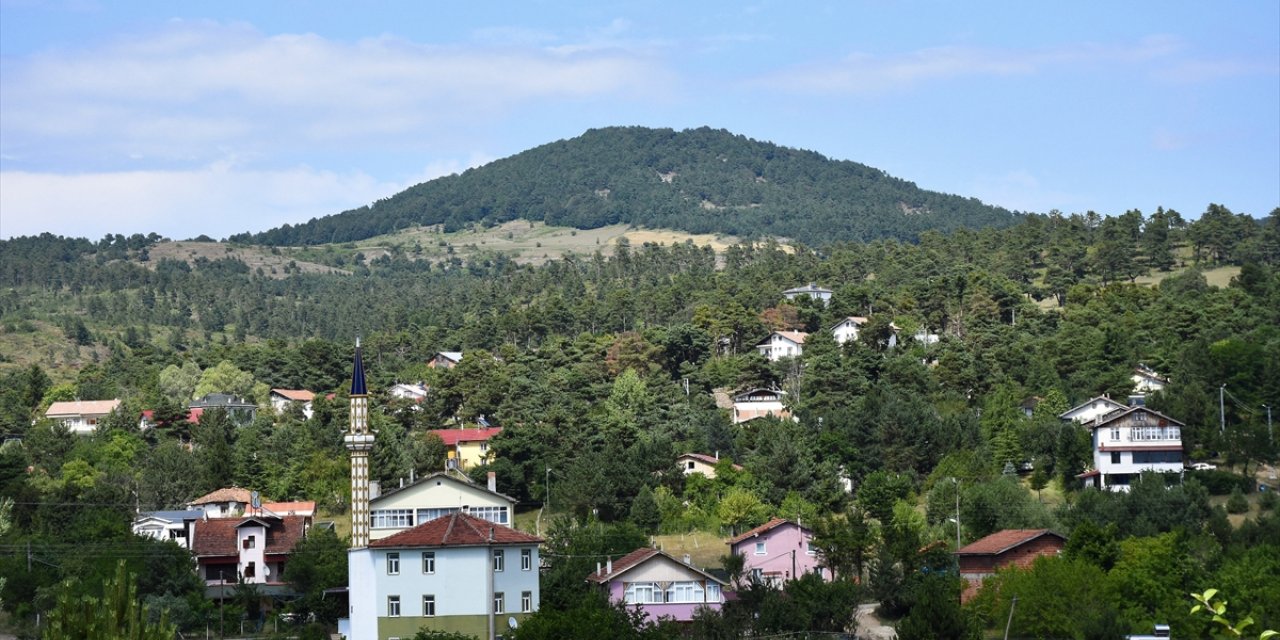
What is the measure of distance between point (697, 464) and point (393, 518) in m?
26.5

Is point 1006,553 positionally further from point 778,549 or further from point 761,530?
point 761,530

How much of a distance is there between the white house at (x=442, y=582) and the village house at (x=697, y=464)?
2991 centimetres

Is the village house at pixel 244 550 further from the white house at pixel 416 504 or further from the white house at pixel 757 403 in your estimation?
the white house at pixel 757 403

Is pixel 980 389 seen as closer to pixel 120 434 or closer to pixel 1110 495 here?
pixel 1110 495

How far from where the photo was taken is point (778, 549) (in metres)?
73.0

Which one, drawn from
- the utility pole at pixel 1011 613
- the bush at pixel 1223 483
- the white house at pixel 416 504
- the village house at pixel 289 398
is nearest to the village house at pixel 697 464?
the white house at pixel 416 504

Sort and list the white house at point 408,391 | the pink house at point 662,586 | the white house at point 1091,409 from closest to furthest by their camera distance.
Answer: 1. the pink house at point 662,586
2. the white house at point 1091,409
3. the white house at point 408,391

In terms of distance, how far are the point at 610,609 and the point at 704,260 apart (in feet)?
428

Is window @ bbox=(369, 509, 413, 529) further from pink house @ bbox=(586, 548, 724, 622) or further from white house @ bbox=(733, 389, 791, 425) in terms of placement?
white house @ bbox=(733, 389, 791, 425)

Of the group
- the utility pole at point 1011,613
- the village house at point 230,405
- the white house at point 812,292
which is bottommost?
the utility pole at point 1011,613

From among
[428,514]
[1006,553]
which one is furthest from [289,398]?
[1006,553]

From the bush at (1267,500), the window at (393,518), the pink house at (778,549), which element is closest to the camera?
the window at (393,518)

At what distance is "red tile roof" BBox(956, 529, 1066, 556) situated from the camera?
6725cm

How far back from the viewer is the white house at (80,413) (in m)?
112
